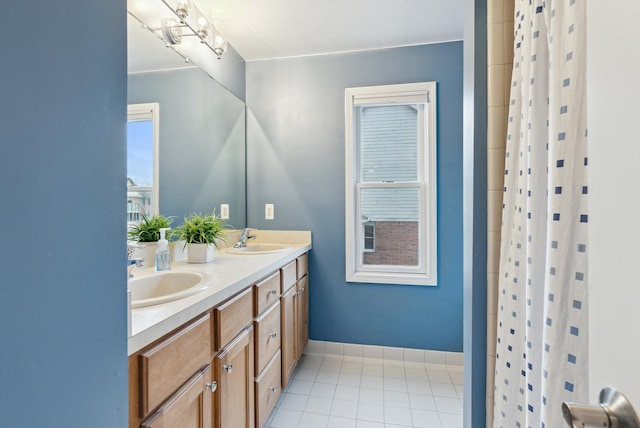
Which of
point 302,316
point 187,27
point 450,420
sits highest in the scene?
point 187,27

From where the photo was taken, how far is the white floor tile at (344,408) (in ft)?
5.81

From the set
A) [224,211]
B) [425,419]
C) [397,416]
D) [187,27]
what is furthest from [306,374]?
[187,27]

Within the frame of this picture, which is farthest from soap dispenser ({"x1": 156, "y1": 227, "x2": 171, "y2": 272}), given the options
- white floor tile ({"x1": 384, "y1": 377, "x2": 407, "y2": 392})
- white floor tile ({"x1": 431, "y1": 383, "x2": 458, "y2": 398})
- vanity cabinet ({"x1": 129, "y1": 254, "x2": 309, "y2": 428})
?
white floor tile ({"x1": 431, "y1": 383, "x2": 458, "y2": 398})

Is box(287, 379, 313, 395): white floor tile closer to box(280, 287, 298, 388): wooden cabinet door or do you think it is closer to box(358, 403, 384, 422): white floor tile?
box(280, 287, 298, 388): wooden cabinet door

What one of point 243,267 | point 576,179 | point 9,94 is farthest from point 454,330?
point 9,94

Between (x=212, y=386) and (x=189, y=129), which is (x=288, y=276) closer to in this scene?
(x=212, y=386)

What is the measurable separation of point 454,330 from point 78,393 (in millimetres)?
2356

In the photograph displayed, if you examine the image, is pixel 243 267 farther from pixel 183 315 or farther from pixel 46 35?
pixel 46 35

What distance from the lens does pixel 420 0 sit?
1856 millimetres

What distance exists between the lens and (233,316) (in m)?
1.25

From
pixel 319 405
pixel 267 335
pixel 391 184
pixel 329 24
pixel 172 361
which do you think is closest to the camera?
pixel 172 361

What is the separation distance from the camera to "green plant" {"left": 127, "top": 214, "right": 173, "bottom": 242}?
1483mm

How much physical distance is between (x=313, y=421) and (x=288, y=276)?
0.83 meters

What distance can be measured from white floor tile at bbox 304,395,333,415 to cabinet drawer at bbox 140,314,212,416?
104 cm
